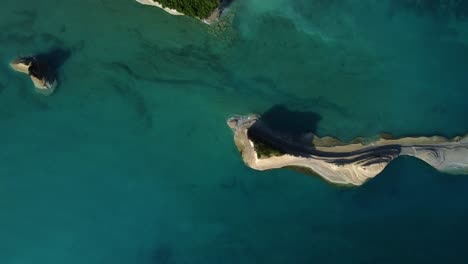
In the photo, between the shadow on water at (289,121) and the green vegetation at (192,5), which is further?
the shadow on water at (289,121)

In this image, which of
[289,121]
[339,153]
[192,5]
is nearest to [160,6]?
[192,5]

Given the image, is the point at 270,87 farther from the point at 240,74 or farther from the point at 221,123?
the point at 221,123

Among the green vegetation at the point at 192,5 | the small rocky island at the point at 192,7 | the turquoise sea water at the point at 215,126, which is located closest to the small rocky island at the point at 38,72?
the turquoise sea water at the point at 215,126

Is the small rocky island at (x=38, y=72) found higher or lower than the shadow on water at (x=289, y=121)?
lower

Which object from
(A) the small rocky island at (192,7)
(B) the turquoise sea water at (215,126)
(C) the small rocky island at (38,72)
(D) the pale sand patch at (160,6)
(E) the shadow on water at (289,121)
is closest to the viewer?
(C) the small rocky island at (38,72)

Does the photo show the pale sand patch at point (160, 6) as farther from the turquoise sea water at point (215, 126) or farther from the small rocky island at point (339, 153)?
the small rocky island at point (339, 153)

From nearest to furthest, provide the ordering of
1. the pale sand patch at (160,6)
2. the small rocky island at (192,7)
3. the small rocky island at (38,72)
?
the small rocky island at (38,72), the small rocky island at (192,7), the pale sand patch at (160,6)

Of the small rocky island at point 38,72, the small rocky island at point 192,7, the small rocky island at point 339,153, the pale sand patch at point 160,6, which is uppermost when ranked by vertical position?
the small rocky island at point 192,7
